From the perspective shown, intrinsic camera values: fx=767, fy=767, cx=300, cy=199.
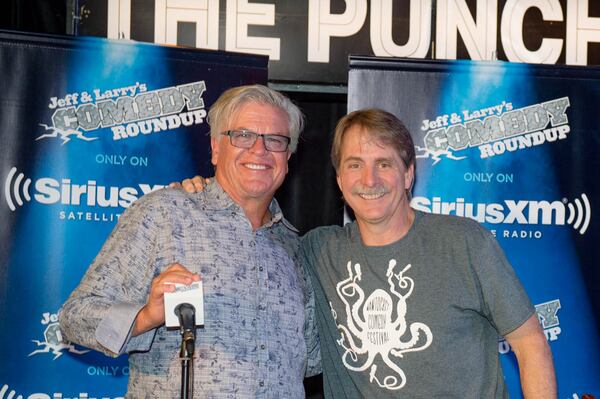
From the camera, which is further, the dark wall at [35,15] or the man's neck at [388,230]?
the dark wall at [35,15]

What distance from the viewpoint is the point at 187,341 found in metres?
1.78

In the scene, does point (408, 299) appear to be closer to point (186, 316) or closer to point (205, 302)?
point (205, 302)

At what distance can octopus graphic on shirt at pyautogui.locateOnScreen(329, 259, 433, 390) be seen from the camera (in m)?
2.31

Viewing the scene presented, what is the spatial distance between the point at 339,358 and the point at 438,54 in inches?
83.7

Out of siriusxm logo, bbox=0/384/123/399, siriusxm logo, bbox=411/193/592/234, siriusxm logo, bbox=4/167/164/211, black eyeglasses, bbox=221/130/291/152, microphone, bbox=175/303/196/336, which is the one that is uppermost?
black eyeglasses, bbox=221/130/291/152

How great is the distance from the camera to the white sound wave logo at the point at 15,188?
338cm

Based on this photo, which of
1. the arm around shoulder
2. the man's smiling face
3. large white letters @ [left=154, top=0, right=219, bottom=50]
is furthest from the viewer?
large white letters @ [left=154, top=0, right=219, bottom=50]

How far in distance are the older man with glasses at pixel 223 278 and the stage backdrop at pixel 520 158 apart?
4.08 feet

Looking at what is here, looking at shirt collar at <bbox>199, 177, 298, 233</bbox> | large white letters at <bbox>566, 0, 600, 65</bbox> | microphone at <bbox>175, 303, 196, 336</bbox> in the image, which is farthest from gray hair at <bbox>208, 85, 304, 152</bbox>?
large white letters at <bbox>566, 0, 600, 65</bbox>

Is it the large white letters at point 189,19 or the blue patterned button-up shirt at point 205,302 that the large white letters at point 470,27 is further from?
the blue patterned button-up shirt at point 205,302

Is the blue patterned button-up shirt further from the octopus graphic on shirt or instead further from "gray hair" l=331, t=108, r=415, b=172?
"gray hair" l=331, t=108, r=415, b=172

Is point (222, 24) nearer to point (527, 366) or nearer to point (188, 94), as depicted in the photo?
point (188, 94)

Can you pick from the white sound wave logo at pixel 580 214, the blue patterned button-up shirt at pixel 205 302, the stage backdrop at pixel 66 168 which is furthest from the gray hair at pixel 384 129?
the white sound wave logo at pixel 580 214

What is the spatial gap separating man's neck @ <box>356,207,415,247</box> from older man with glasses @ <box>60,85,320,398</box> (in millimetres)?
280
